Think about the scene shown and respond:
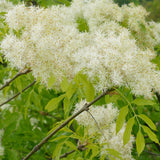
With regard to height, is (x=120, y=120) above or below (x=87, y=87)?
below

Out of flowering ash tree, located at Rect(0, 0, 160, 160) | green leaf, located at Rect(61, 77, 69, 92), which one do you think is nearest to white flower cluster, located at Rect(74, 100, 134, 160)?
flowering ash tree, located at Rect(0, 0, 160, 160)

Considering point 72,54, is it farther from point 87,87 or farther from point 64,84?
point 87,87

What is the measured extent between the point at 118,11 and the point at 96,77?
5.35ft

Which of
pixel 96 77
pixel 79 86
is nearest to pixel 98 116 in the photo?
pixel 79 86

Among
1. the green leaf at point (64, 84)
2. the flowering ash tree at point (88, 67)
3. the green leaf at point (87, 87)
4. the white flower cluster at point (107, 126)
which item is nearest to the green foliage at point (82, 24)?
the flowering ash tree at point (88, 67)

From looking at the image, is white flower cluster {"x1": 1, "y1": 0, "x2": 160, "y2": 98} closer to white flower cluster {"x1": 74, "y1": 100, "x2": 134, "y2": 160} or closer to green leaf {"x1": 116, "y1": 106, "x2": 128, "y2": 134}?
green leaf {"x1": 116, "y1": 106, "x2": 128, "y2": 134}

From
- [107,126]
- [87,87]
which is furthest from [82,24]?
[87,87]

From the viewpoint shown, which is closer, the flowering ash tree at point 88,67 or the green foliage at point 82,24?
the flowering ash tree at point 88,67

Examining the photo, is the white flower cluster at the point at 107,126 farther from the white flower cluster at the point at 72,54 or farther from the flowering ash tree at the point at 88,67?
the white flower cluster at the point at 72,54

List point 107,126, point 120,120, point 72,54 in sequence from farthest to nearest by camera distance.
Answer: point 107,126 < point 72,54 < point 120,120

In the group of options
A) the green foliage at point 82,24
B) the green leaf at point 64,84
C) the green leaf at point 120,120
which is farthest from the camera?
the green foliage at point 82,24

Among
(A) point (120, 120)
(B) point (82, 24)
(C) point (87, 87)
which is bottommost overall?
(A) point (120, 120)

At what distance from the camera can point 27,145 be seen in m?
3.54

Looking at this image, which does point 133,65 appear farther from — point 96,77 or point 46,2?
point 46,2
